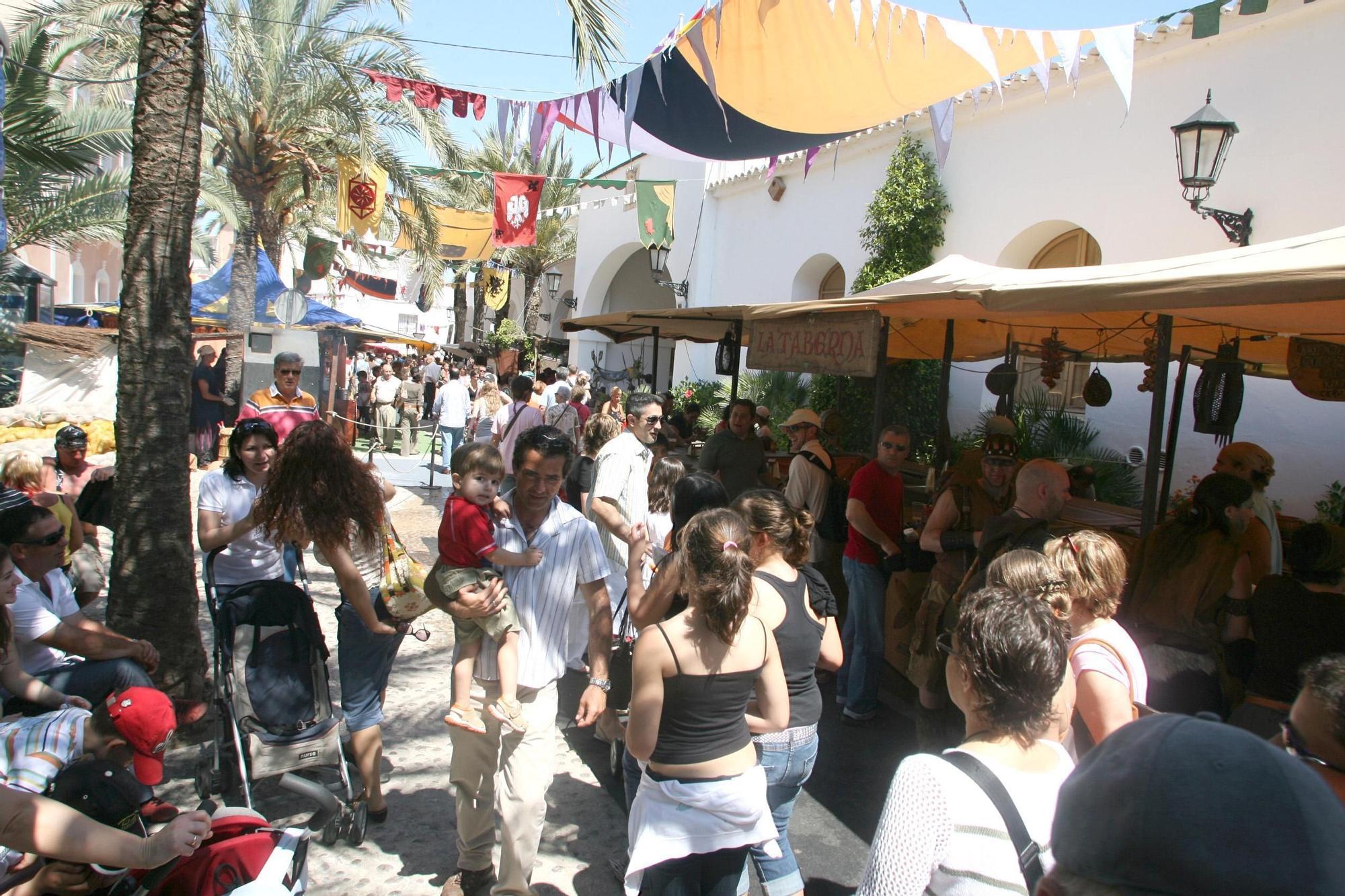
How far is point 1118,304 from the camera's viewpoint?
12.9ft

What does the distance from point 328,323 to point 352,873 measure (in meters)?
16.2

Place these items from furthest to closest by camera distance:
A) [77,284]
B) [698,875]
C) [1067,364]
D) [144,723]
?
[77,284] → [1067,364] → [144,723] → [698,875]

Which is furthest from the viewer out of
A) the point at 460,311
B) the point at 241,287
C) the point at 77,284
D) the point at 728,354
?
the point at 460,311

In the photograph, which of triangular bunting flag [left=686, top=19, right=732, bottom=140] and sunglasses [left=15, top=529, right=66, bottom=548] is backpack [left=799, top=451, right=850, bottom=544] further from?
sunglasses [left=15, top=529, right=66, bottom=548]

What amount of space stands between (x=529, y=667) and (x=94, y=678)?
65.3 inches

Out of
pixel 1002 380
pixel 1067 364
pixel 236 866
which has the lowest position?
pixel 236 866

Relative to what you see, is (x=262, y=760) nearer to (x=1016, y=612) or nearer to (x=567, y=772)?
(x=567, y=772)

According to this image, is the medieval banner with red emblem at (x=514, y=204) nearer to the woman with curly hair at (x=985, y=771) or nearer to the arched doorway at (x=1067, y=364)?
the arched doorway at (x=1067, y=364)

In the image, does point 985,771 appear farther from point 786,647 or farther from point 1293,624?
point 1293,624

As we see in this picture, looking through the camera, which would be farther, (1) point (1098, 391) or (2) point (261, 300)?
(2) point (261, 300)

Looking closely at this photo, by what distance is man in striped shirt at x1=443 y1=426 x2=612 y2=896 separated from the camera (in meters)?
3.03

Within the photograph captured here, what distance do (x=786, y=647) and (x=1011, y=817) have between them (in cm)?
127

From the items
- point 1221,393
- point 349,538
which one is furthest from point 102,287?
point 1221,393

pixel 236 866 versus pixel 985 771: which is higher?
pixel 985 771
